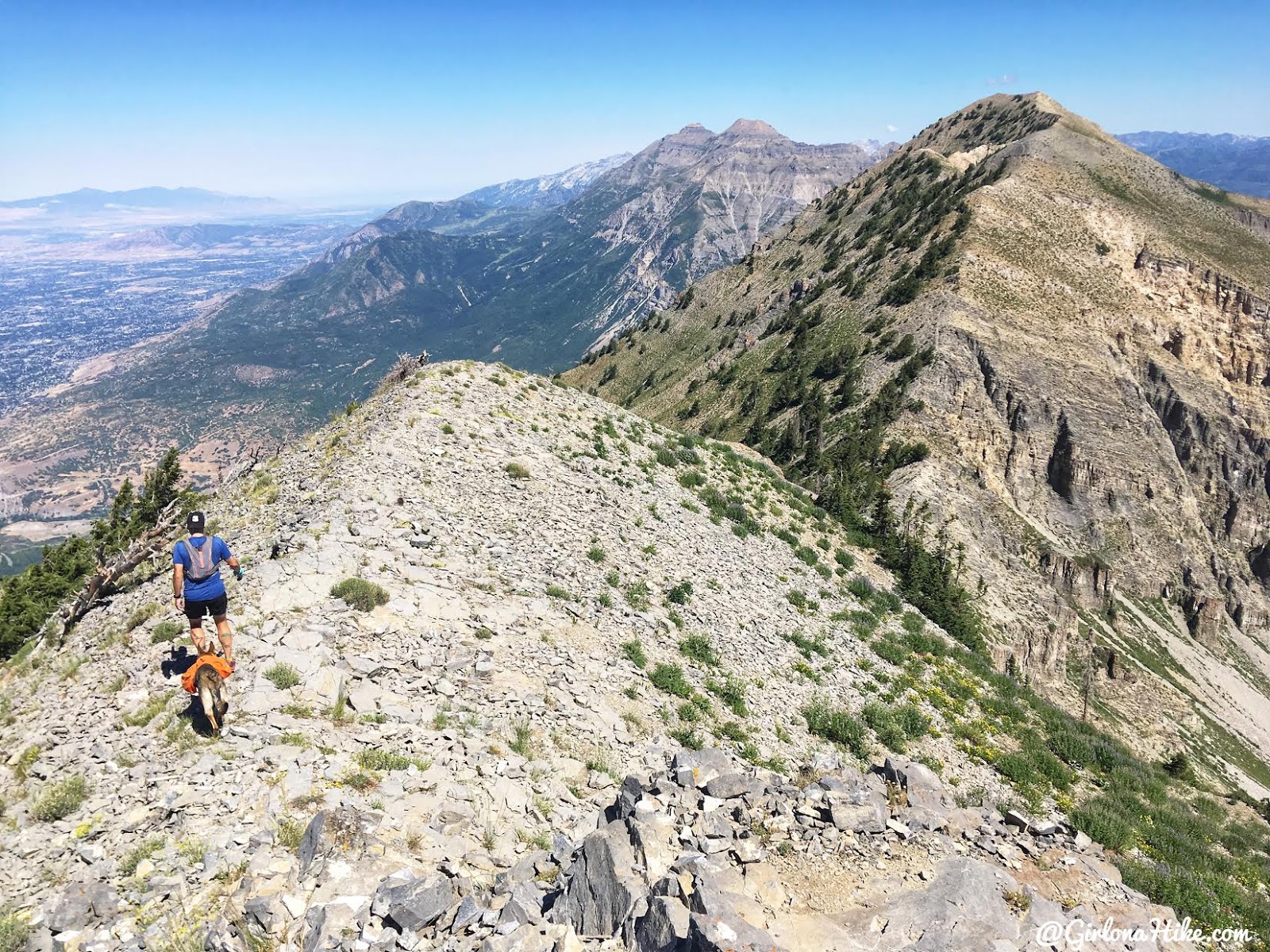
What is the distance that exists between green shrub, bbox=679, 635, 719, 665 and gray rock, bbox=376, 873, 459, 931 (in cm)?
1162

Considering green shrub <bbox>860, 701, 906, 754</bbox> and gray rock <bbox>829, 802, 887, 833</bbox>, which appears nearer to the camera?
gray rock <bbox>829, 802, 887, 833</bbox>

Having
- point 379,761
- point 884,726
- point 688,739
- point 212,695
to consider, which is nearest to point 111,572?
point 212,695

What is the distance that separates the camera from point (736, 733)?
17.0m

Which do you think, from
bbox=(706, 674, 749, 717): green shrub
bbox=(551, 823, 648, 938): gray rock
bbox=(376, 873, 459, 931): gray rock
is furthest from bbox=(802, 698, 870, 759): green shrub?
bbox=(376, 873, 459, 931): gray rock

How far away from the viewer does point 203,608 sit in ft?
41.8

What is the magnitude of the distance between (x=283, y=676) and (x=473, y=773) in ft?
15.2

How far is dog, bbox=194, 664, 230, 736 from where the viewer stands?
439 inches

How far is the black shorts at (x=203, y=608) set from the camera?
1269 centimetres

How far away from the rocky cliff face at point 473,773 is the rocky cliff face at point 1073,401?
3640 centimetres

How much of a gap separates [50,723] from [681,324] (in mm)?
111226

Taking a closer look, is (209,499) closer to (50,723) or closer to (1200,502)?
(50,723)

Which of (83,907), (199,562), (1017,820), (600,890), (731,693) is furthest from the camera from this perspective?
(731,693)

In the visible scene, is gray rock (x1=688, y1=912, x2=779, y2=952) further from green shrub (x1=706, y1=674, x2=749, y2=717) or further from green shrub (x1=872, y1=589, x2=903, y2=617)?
green shrub (x1=872, y1=589, x2=903, y2=617)

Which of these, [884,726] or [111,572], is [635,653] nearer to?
[884,726]
